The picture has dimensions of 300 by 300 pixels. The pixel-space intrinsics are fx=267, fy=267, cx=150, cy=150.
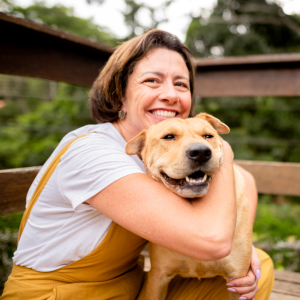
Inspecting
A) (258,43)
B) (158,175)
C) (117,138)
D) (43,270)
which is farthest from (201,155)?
(258,43)

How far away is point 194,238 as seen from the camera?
123 centimetres

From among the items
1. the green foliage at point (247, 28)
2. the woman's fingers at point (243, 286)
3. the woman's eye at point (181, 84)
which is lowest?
the woman's fingers at point (243, 286)

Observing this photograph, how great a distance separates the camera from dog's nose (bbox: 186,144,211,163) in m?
1.38

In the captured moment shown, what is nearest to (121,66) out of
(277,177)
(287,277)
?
(277,177)

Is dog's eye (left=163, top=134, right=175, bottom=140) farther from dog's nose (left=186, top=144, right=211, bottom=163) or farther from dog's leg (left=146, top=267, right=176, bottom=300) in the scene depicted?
dog's leg (left=146, top=267, right=176, bottom=300)

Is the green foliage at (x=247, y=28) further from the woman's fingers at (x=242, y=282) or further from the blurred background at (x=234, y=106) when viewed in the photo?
the woman's fingers at (x=242, y=282)

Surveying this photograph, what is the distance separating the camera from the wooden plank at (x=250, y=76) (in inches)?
106

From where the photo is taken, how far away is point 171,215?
4.15 feet

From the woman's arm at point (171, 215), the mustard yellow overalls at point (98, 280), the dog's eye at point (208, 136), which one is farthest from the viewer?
the dog's eye at point (208, 136)

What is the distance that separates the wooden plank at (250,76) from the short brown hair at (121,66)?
2.67ft

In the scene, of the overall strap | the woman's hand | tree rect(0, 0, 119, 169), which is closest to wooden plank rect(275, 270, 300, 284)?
the woman's hand

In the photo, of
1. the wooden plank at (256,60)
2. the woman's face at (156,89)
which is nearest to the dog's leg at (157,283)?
the woman's face at (156,89)

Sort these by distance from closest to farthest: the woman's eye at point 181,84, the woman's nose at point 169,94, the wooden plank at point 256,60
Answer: the woman's nose at point 169,94
the woman's eye at point 181,84
the wooden plank at point 256,60

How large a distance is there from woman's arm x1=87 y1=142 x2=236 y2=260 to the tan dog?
0.35ft
